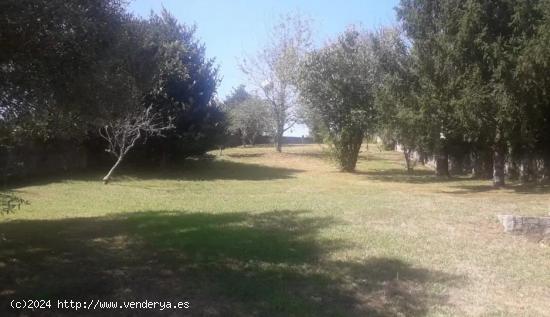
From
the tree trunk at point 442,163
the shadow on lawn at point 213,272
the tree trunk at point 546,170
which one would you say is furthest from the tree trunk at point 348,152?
the shadow on lawn at point 213,272

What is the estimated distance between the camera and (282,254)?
788cm

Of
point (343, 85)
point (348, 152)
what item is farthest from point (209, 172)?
point (343, 85)

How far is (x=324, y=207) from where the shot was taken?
43.1 feet

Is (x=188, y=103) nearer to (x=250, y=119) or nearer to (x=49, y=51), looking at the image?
(x=49, y=51)

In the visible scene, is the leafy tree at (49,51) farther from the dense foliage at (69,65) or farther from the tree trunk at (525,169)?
the tree trunk at (525,169)

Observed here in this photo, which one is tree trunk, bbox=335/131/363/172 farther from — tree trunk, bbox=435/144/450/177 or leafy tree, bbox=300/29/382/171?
tree trunk, bbox=435/144/450/177

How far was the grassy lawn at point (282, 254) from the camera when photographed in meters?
5.88

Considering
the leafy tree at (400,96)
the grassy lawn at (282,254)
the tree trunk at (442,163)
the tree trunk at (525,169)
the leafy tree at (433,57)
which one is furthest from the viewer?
the tree trunk at (442,163)

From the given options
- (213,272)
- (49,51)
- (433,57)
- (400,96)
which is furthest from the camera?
(400,96)

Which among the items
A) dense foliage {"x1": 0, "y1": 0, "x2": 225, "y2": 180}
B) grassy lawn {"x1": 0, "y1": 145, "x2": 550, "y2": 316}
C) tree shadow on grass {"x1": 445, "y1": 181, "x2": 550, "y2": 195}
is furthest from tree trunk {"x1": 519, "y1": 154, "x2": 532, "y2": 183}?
dense foliage {"x1": 0, "y1": 0, "x2": 225, "y2": 180}

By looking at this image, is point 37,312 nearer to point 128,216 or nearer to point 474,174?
point 128,216

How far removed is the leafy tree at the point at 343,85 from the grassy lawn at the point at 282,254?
10.2 metres

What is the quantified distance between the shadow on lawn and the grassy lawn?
27mm

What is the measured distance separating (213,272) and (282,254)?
148 centimetres
